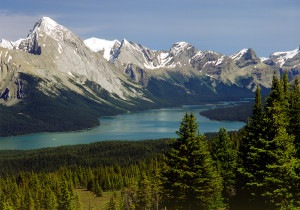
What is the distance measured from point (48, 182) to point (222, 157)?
10103 cm

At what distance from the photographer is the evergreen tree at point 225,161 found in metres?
54.4

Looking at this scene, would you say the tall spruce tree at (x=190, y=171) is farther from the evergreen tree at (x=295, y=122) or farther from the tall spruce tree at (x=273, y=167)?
the evergreen tree at (x=295, y=122)

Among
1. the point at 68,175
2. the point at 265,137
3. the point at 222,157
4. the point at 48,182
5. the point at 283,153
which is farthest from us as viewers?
the point at 68,175

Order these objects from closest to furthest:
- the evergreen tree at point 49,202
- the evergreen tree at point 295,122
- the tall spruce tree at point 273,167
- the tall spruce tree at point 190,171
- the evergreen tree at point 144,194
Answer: the tall spruce tree at point 273,167 < the tall spruce tree at point 190,171 < the evergreen tree at point 295,122 < the evergreen tree at point 144,194 < the evergreen tree at point 49,202

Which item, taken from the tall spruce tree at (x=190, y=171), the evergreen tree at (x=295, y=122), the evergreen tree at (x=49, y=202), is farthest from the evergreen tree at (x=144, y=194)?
the evergreen tree at (x=295, y=122)

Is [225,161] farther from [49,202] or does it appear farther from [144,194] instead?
[49,202]

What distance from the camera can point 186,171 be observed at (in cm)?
3491

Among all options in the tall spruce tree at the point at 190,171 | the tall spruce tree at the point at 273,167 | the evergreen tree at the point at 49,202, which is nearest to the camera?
the tall spruce tree at the point at 273,167

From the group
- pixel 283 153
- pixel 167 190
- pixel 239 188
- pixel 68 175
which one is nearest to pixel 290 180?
pixel 283 153

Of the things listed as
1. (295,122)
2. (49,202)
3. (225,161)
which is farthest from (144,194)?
(295,122)

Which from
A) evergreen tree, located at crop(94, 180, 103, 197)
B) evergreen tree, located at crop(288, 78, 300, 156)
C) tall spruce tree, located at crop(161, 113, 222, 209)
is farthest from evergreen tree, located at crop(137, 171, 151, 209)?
evergreen tree, located at crop(288, 78, 300, 156)

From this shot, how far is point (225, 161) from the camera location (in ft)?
187

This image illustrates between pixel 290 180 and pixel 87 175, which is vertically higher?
pixel 290 180

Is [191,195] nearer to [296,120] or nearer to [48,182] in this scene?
[296,120]
